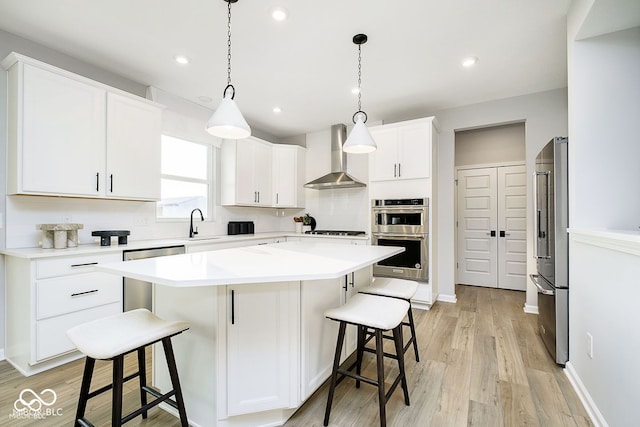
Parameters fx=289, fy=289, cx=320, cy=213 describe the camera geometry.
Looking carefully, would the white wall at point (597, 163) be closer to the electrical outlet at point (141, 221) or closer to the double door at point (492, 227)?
the double door at point (492, 227)

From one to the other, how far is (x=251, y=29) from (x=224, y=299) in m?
2.13

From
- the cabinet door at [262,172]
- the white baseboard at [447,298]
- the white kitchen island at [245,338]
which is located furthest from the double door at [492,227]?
the white kitchen island at [245,338]

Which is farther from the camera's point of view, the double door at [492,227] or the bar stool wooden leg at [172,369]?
the double door at [492,227]

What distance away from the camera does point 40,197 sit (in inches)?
99.7

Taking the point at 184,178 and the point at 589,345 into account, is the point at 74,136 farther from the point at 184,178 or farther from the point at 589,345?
the point at 589,345

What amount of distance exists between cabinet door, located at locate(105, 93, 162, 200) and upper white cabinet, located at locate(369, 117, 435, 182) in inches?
105

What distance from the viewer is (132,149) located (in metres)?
2.92

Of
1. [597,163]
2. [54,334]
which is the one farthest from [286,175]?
[597,163]

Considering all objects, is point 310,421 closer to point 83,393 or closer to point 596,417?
point 83,393

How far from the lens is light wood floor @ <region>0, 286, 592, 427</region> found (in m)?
1.64

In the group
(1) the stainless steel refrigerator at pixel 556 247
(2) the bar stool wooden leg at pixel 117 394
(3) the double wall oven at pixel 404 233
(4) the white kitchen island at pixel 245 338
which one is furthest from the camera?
(3) the double wall oven at pixel 404 233

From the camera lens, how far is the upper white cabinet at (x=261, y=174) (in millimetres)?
4215

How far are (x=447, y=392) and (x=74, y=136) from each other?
11.6ft

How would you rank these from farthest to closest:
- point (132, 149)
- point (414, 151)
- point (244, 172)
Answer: point (244, 172)
point (414, 151)
point (132, 149)
